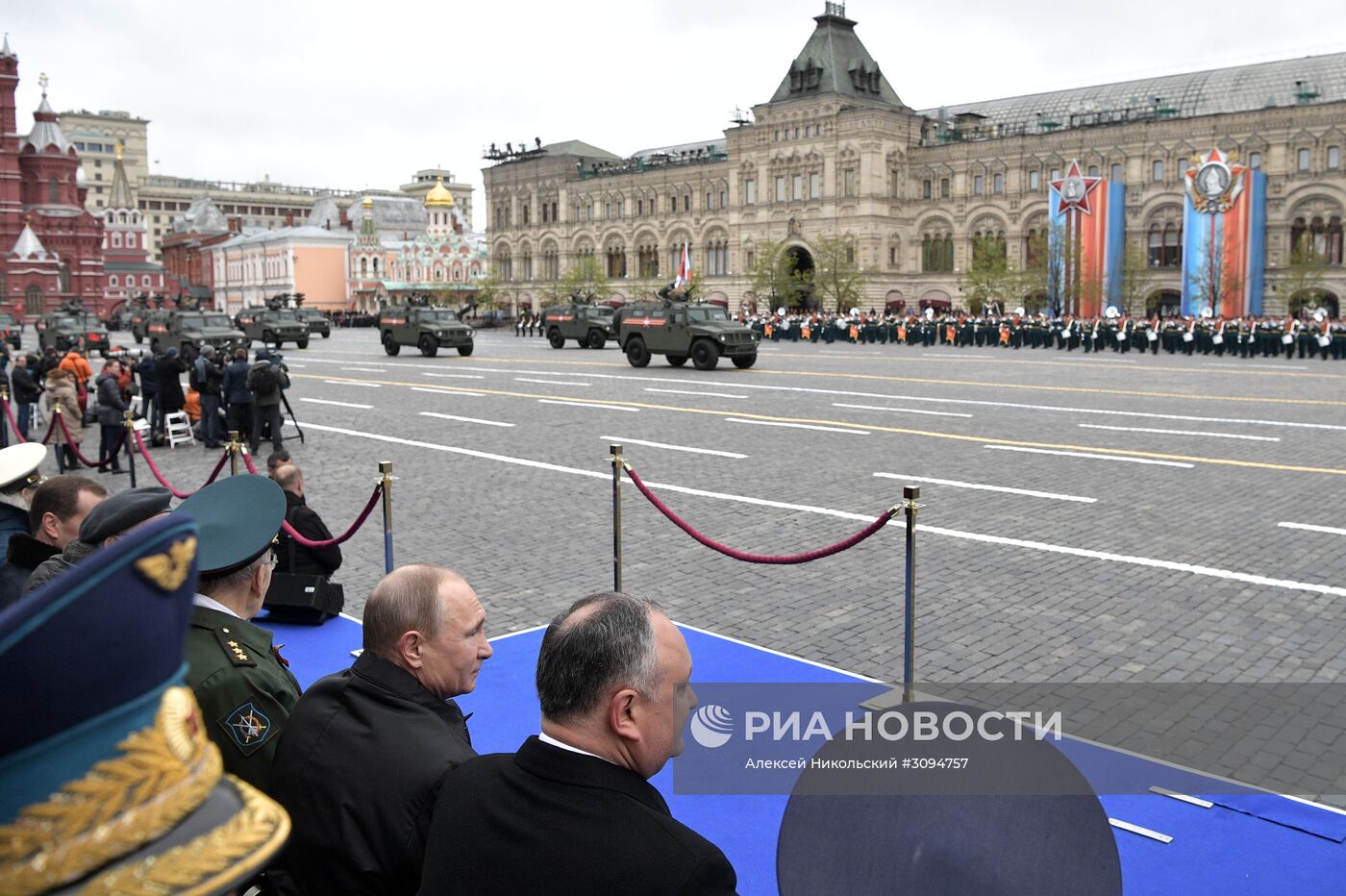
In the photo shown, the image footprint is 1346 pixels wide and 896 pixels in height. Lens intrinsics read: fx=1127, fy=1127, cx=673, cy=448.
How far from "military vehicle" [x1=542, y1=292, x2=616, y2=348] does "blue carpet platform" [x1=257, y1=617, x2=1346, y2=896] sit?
39702 millimetres

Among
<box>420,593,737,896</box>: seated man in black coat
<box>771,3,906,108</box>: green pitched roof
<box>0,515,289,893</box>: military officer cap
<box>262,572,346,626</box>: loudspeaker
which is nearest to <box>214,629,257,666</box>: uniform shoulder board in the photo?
<box>420,593,737,896</box>: seated man in black coat

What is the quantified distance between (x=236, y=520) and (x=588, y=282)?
280 ft

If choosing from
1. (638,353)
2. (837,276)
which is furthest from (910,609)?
(837,276)

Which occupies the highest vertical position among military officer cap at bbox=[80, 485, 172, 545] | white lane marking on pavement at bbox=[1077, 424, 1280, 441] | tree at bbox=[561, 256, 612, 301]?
tree at bbox=[561, 256, 612, 301]

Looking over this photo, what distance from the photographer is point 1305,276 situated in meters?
56.4

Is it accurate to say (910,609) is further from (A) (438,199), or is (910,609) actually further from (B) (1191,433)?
(A) (438,199)

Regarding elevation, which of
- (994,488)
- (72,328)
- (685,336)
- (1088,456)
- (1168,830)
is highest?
(72,328)

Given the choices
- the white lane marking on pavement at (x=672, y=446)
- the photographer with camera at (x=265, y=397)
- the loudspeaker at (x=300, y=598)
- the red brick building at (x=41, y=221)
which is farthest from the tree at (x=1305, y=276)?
the red brick building at (x=41, y=221)

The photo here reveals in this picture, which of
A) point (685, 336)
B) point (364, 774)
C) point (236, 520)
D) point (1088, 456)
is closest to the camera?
point (364, 774)

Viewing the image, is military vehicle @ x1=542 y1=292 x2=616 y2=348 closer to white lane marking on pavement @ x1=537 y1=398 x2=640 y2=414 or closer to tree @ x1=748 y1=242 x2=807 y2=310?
white lane marking on pavement @ x1=537 y1=398 x2=640 y2=414

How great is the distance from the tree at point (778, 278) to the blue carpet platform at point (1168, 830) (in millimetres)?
68554

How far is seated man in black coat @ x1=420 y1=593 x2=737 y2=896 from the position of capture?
2.17 m

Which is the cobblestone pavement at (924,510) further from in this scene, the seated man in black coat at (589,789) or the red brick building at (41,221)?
the red brick building at (41,221)

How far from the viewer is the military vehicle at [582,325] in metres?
46.0
